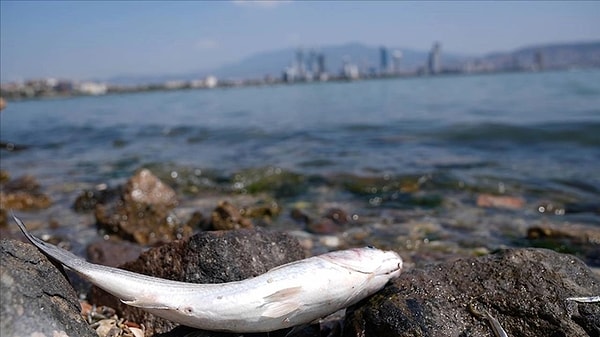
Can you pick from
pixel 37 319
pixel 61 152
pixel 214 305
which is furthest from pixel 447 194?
pixel 61 152

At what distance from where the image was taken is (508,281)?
344 centimetres

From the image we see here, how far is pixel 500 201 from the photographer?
8.95m

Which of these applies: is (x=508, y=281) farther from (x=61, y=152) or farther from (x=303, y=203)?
(x=61, y=152)


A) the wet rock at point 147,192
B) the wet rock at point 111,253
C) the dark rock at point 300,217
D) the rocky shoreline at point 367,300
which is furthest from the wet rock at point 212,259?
the wet rock at point 147,192

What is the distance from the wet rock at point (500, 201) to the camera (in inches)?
344

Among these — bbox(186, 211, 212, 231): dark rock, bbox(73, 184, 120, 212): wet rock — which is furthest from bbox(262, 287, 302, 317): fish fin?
bbox(73, 184, 120, 212): wet rock

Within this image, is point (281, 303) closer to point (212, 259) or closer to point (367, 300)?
point (367, 300)

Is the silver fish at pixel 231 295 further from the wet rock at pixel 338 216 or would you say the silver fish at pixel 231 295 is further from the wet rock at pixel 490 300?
the wet rock at pixel 338 216

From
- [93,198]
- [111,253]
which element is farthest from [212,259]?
[93,198]

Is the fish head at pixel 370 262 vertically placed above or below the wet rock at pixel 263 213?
above

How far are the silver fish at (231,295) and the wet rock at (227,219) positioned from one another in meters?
3.51

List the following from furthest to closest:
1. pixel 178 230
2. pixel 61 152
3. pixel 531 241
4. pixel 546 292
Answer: pixel 61 152, pixel 178 230, pixel 531 241, pixel 546 292

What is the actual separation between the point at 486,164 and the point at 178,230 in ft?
27.0

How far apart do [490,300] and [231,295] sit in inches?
65.9
